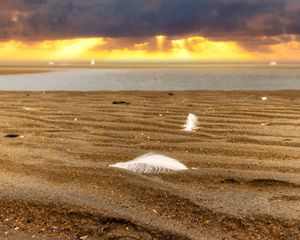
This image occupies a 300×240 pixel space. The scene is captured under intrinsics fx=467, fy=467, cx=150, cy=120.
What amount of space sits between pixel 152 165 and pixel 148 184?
575 millimetres

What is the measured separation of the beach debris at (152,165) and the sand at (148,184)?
122 mm

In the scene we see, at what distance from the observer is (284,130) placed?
23.7 ft

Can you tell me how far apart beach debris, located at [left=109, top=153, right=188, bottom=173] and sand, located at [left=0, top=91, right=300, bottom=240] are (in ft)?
0.40

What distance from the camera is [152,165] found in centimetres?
470

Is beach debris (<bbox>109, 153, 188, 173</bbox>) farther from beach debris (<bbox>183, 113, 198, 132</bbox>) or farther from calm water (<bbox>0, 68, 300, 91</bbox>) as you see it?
calm water (<bbox>0, 68, 300, 91</bbox>)

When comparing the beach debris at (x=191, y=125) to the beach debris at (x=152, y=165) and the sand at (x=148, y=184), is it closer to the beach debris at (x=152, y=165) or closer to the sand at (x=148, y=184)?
the sand at (x=148, y=184)

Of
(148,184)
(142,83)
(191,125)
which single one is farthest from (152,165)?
(142,83)

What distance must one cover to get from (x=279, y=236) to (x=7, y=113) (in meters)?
6.84

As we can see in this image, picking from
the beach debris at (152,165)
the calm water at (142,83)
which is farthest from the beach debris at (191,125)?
the calm water at (142,83)

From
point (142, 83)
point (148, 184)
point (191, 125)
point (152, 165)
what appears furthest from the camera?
point (142, 83)

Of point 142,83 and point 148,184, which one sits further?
point 142,83

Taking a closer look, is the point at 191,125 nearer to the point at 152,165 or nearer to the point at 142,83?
the point at 152,165

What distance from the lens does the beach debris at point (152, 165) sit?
4.60 m

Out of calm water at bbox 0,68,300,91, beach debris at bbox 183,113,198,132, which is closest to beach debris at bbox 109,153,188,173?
beach debris at bbox 183,113,198,132
